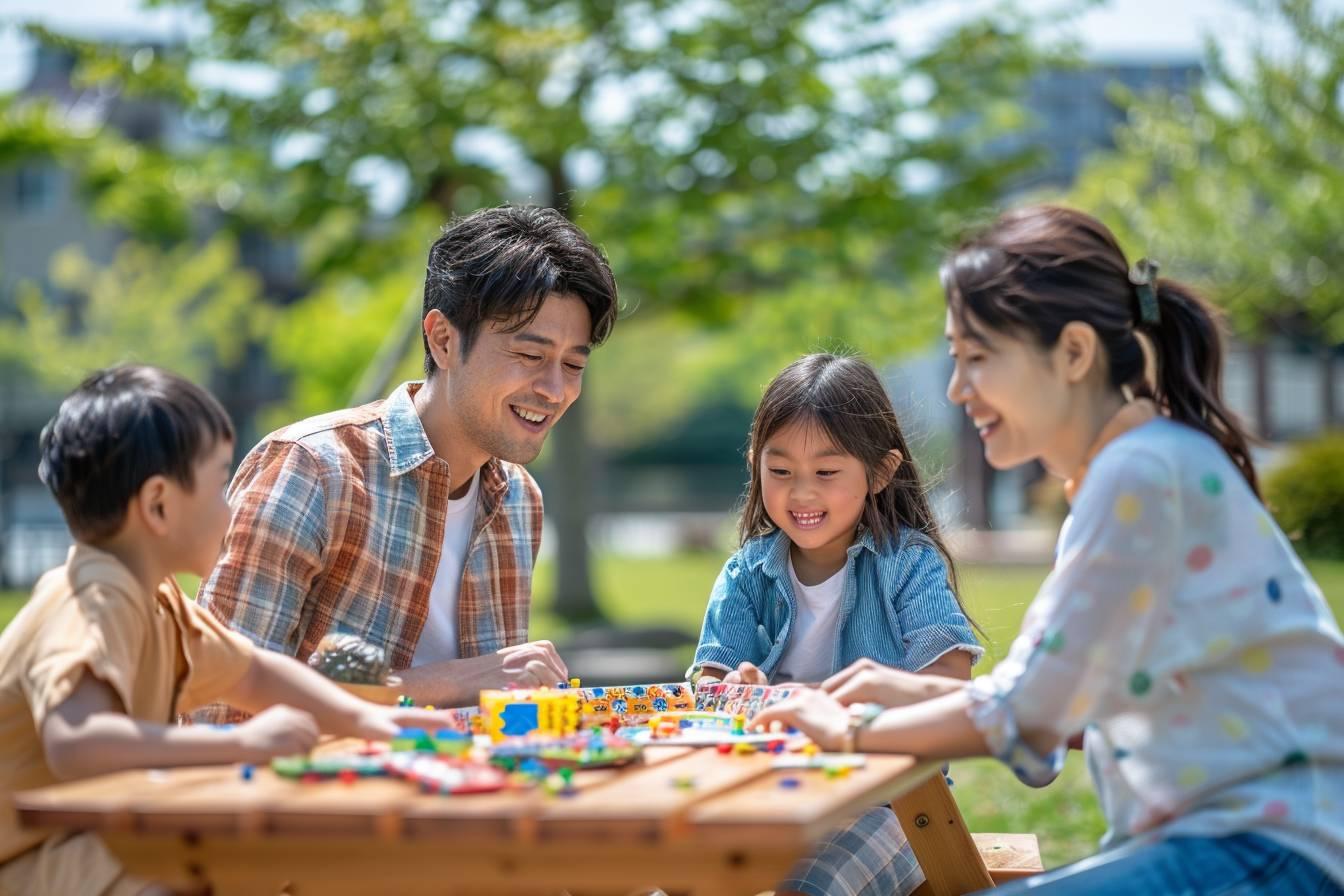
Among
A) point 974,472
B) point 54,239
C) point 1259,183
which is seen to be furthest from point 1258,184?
point 54,239

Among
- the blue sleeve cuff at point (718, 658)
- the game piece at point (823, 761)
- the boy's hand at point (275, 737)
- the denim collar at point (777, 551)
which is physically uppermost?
the denim collar at point (777, 551)

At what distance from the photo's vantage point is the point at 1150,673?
7.55ft

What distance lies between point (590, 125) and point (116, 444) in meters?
10.5

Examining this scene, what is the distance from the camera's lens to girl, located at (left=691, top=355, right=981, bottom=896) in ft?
11.6

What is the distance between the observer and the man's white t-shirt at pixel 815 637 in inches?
143

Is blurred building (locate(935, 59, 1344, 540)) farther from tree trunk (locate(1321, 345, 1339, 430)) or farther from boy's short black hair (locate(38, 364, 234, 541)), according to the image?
boy's short black hair (locate(38, 364, 234, 541))

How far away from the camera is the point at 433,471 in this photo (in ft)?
12.1

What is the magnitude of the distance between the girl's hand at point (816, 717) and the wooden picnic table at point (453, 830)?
0.28m

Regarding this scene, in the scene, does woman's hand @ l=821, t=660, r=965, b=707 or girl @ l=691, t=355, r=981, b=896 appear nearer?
woman's hand @ l=821, t=660, r=965, b=707

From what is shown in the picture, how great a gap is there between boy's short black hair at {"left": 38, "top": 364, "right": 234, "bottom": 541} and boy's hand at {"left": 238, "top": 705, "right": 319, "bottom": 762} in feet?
1.28

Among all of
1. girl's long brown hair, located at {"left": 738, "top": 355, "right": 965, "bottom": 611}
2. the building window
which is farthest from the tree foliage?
the building window

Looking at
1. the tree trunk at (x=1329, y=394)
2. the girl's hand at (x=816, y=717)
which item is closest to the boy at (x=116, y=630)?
the girl's hand at (x=816, y=717)

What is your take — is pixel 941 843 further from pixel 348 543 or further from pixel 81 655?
pixel 81 655

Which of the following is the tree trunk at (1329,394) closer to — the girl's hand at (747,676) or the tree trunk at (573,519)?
the tree trunk at (573,519)
